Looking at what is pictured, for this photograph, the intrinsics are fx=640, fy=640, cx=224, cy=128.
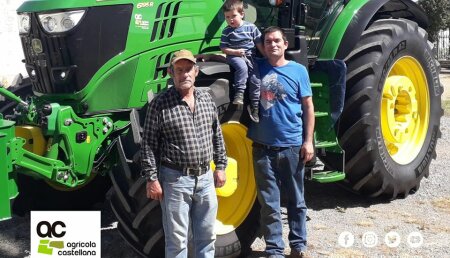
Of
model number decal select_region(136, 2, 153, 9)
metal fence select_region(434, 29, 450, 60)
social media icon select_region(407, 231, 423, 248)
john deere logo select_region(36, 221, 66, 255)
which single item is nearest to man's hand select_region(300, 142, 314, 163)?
social media icon select_region(407, 231, 423, 248)

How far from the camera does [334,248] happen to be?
4.88 meters

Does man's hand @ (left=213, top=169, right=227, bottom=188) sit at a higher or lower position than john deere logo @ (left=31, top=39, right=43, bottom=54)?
lower

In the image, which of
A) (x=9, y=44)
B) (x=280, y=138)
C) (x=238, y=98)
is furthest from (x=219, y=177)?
(x=9, y=44)

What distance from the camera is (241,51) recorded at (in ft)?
15.0

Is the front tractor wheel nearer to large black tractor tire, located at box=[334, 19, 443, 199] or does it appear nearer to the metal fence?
large black tractor tire, located at box=[334, 19, 443, 199]

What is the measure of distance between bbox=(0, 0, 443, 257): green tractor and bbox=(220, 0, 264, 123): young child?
104mm

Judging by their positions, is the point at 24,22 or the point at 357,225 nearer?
the point at 24,22

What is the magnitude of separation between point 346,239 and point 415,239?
55 cm

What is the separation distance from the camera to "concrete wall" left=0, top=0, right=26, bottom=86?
1408 cm

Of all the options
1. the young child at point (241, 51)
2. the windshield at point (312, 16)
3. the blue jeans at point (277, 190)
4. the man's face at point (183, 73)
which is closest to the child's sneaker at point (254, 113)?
the young child at point (241, 51)

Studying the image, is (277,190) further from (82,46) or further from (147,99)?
(82,46)

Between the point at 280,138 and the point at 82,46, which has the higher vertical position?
the point at 82,46

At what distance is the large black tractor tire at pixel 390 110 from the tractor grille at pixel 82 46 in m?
2.12

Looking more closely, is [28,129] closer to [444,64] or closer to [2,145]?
[2,145]
